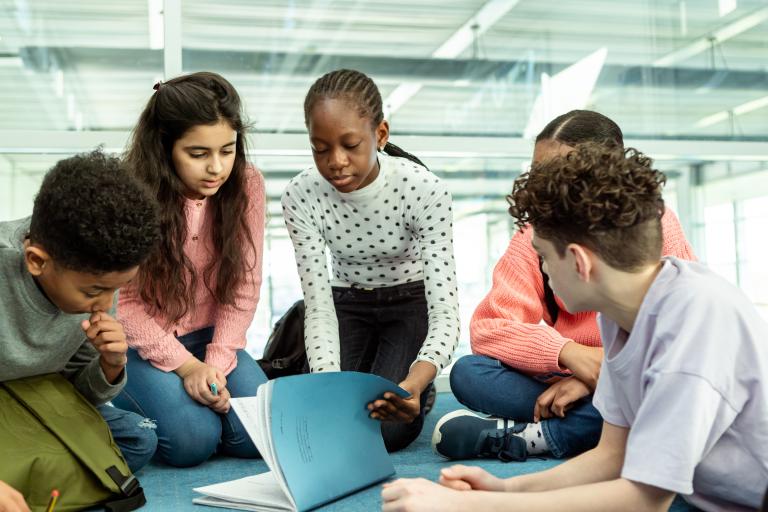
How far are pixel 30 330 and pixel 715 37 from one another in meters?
2.78

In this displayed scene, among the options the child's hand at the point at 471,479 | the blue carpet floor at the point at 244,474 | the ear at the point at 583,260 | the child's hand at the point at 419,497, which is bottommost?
the blue carpet floor at the point at 244,474

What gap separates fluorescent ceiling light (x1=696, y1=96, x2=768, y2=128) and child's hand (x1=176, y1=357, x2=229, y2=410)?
218 centimetres

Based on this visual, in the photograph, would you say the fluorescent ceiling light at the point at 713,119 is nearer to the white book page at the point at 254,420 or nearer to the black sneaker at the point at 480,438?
the black sneaker at the point at 480,438

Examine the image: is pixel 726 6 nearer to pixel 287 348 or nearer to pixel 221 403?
pixel 287 348

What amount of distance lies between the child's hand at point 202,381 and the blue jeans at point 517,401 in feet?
1.63

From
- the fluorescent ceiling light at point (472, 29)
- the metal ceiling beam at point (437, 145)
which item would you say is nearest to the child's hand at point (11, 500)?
the metal ceiling beam at point (437, 145)

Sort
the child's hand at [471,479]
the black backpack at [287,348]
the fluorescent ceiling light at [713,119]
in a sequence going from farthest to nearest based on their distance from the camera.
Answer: the fluorescent ceiling light at [713,119], the black backpack at [287,348], the child's hand at [471,479]

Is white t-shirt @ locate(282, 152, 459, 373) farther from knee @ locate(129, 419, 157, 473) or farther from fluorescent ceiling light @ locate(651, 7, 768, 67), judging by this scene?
fluorescent ceiling light @ locate(651, 7, 768, 67)

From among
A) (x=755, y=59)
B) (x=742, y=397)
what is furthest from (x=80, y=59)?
(x=755, y=59)

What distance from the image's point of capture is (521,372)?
5.54ft

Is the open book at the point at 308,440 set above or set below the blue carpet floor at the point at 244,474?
above

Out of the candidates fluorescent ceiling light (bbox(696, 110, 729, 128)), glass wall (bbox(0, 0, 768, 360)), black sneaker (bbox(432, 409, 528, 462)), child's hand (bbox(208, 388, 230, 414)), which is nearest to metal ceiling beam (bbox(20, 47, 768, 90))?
glass wall (bbox(0, 0, 768, 360))

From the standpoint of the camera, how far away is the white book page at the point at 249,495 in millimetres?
1250

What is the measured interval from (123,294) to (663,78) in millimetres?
2208
